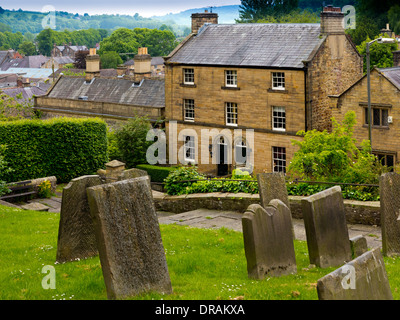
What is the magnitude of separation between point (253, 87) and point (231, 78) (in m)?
2.11

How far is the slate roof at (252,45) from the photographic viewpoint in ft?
137

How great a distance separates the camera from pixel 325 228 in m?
12.3

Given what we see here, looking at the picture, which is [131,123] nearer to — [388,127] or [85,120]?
[85,120]

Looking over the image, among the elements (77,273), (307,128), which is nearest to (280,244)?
(77,273)

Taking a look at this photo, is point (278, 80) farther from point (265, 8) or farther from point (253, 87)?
point (265, 8)

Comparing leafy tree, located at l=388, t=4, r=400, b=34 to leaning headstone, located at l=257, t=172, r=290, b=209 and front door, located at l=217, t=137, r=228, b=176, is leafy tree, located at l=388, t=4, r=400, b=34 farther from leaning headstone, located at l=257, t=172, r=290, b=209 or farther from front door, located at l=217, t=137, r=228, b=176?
leaning headstone, located at l=257, t=172, r=290, b=209

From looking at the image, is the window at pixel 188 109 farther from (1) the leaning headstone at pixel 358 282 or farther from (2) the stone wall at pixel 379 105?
(1) the leaning headstone at pixel 358 282

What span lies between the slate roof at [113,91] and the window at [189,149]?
14.1 feet

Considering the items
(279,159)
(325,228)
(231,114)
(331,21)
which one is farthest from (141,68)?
(325,228)

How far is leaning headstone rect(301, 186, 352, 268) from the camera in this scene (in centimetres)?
1197

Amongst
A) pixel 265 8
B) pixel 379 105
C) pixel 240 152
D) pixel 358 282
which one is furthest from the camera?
pixel 265 8

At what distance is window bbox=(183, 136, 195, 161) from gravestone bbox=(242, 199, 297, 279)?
35895mm

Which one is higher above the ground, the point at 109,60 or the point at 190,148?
the point at 109,60

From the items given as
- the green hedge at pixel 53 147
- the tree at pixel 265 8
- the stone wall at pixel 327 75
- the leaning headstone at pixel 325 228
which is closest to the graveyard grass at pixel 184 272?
the leaning headstone at pixel 325 228
